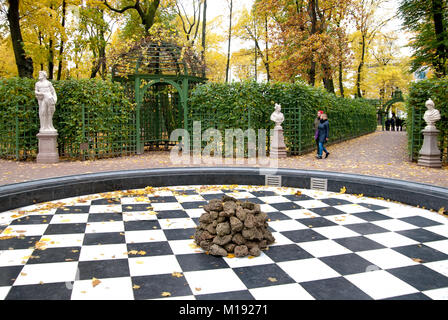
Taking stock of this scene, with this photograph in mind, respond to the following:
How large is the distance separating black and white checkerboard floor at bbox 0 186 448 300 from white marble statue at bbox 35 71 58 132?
19.0 ft

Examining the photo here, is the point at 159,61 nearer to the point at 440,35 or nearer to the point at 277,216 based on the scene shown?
the point at 277,216

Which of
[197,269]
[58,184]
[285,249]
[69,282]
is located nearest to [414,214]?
[285,249]

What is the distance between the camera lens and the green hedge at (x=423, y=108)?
1058 centimetres

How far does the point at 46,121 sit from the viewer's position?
451 inches

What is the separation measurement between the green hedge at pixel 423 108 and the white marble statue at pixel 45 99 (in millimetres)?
10856

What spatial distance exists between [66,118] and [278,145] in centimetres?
697

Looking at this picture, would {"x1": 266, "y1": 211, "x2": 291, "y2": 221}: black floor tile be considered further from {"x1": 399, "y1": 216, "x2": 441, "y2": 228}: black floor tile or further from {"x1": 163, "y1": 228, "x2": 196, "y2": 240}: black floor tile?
{"x1": 399, "y1": 216, "x2": 441, "y2": 228}: black floor tile

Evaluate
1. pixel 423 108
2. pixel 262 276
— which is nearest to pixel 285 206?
pixel 262 276

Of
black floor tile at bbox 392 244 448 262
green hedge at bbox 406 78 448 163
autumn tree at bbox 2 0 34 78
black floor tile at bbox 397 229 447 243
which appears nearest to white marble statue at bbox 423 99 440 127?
green hedge at bbox 406 78 448 163

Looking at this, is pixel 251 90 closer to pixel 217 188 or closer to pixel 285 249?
pixel 217 188

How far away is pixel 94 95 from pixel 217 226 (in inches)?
368

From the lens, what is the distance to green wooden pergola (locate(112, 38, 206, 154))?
13.8 metres

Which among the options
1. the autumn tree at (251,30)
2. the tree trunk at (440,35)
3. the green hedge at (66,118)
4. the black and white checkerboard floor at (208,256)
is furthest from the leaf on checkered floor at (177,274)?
the autumn tree at (251,30)
